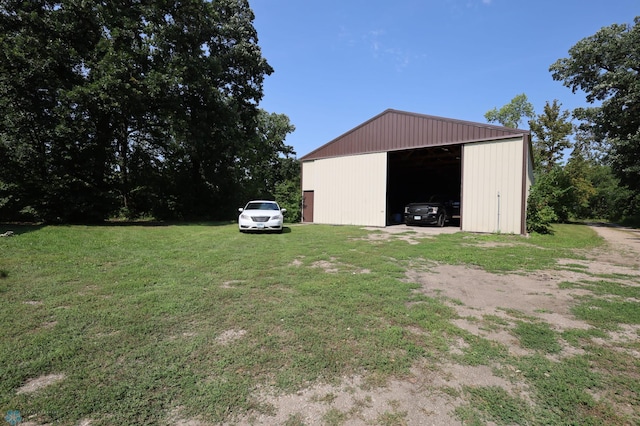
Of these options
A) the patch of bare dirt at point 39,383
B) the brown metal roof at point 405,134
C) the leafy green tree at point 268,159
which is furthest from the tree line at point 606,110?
the leafy green tree at point 268,159

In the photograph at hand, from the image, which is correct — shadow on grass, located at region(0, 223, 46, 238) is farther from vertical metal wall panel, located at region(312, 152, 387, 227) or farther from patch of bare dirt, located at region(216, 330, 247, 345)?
vertical metal wall panel, located at region(312, 152, 387, 227)

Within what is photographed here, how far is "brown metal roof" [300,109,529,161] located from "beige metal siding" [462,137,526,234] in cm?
53

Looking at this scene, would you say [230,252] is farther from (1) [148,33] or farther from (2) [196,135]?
(1) [148,33]

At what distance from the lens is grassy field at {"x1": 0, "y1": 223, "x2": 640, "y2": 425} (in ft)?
6.76

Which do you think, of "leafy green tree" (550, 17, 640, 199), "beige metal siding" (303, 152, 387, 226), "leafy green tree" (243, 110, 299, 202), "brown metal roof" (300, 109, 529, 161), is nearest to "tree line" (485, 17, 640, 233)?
"leafy green tree" (550, 17, 640, 199)

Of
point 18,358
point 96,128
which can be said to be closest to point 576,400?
point 18,358

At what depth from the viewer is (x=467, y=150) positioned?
13.7 m

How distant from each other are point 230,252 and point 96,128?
44.9 ft

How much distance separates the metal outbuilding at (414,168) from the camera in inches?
492

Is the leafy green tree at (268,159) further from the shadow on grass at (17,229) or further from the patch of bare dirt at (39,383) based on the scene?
the patch of bare dirt at (39,383)

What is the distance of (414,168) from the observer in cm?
2344

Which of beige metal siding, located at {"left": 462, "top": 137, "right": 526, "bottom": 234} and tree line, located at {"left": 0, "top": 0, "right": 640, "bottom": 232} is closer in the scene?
beige metal siding, located at {"left": 462, "top": 137, "right": 526, "bottom": 234}

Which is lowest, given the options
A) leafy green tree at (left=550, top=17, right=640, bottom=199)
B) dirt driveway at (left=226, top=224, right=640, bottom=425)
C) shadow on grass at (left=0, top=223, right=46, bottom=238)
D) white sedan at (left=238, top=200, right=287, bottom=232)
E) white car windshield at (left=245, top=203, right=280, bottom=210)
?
dirt driveway at (left=226, top=224, right=640, bottom=425)

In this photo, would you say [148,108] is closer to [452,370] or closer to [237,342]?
[237,342]
